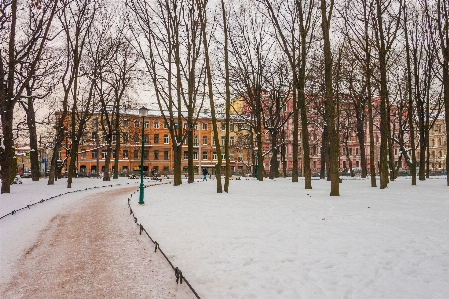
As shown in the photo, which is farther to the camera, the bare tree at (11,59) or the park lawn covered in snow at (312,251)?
the bare tree at (11,59)

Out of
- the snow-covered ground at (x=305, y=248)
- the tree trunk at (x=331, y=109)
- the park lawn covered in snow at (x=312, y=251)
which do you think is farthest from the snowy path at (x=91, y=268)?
the tree trunk at (x=331, y=109)

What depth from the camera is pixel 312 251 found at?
6922 mm

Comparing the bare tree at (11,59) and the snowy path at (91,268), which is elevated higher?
the bare tree at (11,59)

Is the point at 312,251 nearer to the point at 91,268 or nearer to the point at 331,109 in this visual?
the point at 91,268

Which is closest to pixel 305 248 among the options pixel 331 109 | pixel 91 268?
pixel 91 268

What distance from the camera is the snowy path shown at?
5473 mm

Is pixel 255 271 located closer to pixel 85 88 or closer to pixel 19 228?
pixel 19 228

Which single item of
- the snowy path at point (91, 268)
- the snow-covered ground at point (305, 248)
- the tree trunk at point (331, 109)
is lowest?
the snowy path at point (91, 268)

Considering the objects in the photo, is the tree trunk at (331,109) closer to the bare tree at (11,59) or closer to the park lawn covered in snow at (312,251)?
the park lawn covered in snow at (312,251)

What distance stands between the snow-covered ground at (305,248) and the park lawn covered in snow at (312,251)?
15 mm

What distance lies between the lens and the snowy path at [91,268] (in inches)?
215

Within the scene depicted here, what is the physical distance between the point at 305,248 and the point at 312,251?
25cm

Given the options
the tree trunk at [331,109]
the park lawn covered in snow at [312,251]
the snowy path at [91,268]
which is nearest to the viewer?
the park lawn covered in snow at [312,251]

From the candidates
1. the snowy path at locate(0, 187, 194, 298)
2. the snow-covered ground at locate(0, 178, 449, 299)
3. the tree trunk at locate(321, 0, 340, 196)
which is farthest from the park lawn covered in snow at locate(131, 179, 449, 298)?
the tree trunk at locate(321, 0, 340, 196)
